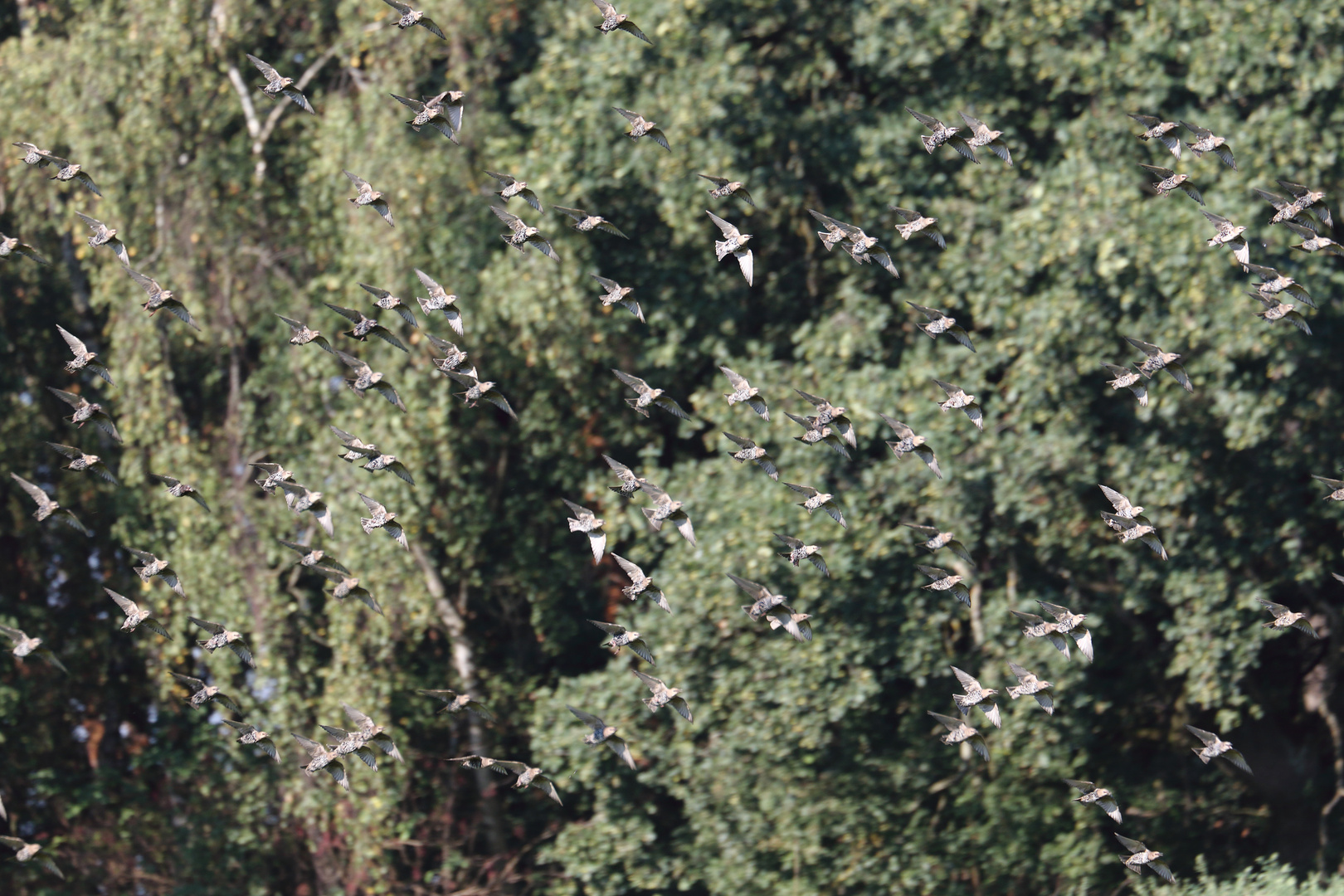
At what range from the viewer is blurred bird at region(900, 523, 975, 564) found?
1358 centimetres

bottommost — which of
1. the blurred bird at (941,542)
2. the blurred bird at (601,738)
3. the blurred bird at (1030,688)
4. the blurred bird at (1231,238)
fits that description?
the blurred bird at (601,738)

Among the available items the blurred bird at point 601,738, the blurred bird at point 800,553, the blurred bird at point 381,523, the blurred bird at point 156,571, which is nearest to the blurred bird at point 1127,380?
the blurred bird at point 800,553

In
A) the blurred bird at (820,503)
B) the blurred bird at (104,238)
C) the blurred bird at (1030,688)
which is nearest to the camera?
the blurred bird at (104,238)

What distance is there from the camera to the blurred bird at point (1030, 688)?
531 inches

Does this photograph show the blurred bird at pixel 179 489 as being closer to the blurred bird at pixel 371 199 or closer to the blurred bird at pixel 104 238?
the blurred bird at pixel 104 238

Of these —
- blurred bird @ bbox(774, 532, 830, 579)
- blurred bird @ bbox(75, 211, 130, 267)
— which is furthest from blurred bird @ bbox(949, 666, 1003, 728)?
blurred bird @ bbox(75, 211, 130, 267)

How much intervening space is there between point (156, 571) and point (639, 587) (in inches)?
145

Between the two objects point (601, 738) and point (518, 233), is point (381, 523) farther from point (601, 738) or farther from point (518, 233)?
point (601, 738)

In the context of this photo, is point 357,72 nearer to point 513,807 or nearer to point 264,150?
point 264,150

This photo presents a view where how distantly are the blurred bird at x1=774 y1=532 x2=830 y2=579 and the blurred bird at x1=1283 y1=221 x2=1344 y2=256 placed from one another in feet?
14.8

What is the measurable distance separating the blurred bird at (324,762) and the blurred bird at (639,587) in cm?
257

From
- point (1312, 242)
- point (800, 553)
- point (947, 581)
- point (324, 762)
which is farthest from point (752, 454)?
point (1312, 242)

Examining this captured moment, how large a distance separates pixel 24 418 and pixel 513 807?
21.1 ft

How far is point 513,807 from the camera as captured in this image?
18062 mm
